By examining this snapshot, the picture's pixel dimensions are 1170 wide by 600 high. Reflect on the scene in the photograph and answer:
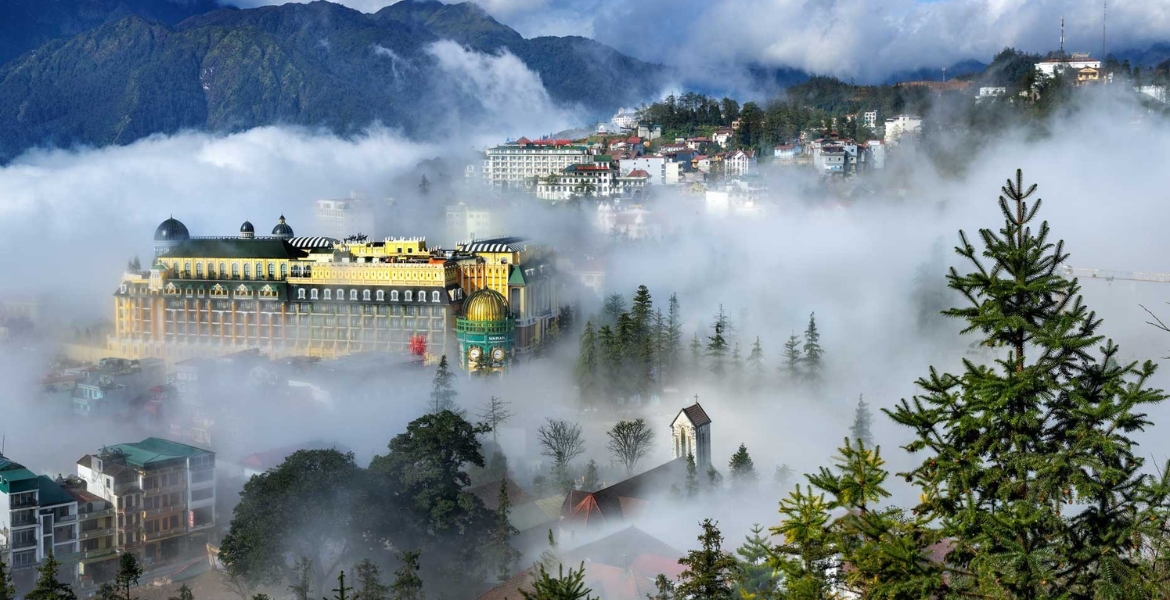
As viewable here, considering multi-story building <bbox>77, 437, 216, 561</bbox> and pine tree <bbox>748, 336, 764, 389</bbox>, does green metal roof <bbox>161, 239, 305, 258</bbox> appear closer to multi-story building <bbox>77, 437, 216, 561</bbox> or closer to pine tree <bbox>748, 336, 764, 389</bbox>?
multi-story building <bbox>77, 437, 216, 561</bbox>

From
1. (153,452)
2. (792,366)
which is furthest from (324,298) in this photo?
(792,366)

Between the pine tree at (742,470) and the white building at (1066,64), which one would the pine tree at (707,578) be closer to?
the pine tree at (742,470)

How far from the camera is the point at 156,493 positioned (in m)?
22.2

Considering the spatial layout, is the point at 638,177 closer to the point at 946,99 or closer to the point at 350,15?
the point at 946,99

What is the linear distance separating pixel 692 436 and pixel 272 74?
3266 inches

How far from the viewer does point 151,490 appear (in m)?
22.2

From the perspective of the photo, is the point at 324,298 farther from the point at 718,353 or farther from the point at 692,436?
the point at 692,436

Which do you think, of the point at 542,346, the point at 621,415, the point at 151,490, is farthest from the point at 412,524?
the point at 542,346

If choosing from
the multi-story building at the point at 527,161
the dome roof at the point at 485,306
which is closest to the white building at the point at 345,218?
the multi-story building at the point at 527,161

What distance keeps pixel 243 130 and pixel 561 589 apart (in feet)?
293

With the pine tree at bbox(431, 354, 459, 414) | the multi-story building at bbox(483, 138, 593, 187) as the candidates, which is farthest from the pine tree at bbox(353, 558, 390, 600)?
the multi-story building at bbox(483, 138, 593, 187)

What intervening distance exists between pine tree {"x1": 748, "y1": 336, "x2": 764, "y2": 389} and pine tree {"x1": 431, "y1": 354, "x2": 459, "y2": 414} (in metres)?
6.96

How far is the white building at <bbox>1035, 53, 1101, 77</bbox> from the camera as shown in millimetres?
59688

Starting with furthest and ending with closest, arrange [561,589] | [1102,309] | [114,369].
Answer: [1102,309] → [114,369] → [561,589]
